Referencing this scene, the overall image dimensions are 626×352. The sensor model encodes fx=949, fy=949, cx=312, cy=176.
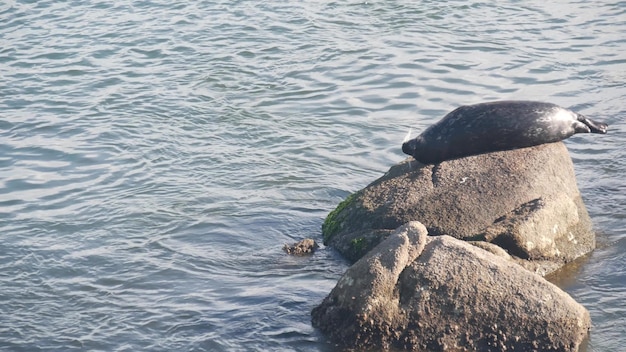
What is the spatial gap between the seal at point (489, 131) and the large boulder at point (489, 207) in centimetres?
10

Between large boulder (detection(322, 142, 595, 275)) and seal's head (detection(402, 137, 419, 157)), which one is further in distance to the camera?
seal's head (detection(402, 137, 419, 157))

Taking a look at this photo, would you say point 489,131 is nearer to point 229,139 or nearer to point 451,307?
point 451,307

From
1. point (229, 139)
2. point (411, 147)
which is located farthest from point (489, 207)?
point (229, 139)

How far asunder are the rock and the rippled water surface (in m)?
0.09

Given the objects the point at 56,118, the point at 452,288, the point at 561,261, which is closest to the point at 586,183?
the point at 561,261

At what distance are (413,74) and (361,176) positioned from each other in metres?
3.71

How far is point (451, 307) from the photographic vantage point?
586cm

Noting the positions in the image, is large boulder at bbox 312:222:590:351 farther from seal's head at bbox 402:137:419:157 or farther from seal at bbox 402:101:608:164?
seal's head at bbox 402:137:419:157

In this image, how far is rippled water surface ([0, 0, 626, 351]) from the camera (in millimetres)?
6883

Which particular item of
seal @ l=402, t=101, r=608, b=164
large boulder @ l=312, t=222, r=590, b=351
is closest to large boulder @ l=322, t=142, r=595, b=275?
seal @ l=402, t=101, r=608, b=164

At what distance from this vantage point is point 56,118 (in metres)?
11.8

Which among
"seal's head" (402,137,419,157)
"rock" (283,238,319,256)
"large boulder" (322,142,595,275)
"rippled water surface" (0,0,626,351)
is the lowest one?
"rippled water surface" (0,0,626,351)

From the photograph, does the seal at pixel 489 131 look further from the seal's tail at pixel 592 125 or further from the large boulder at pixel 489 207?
the seal's tail at pixel 592 125

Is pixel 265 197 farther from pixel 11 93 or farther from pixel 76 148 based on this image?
pixel 11 93
